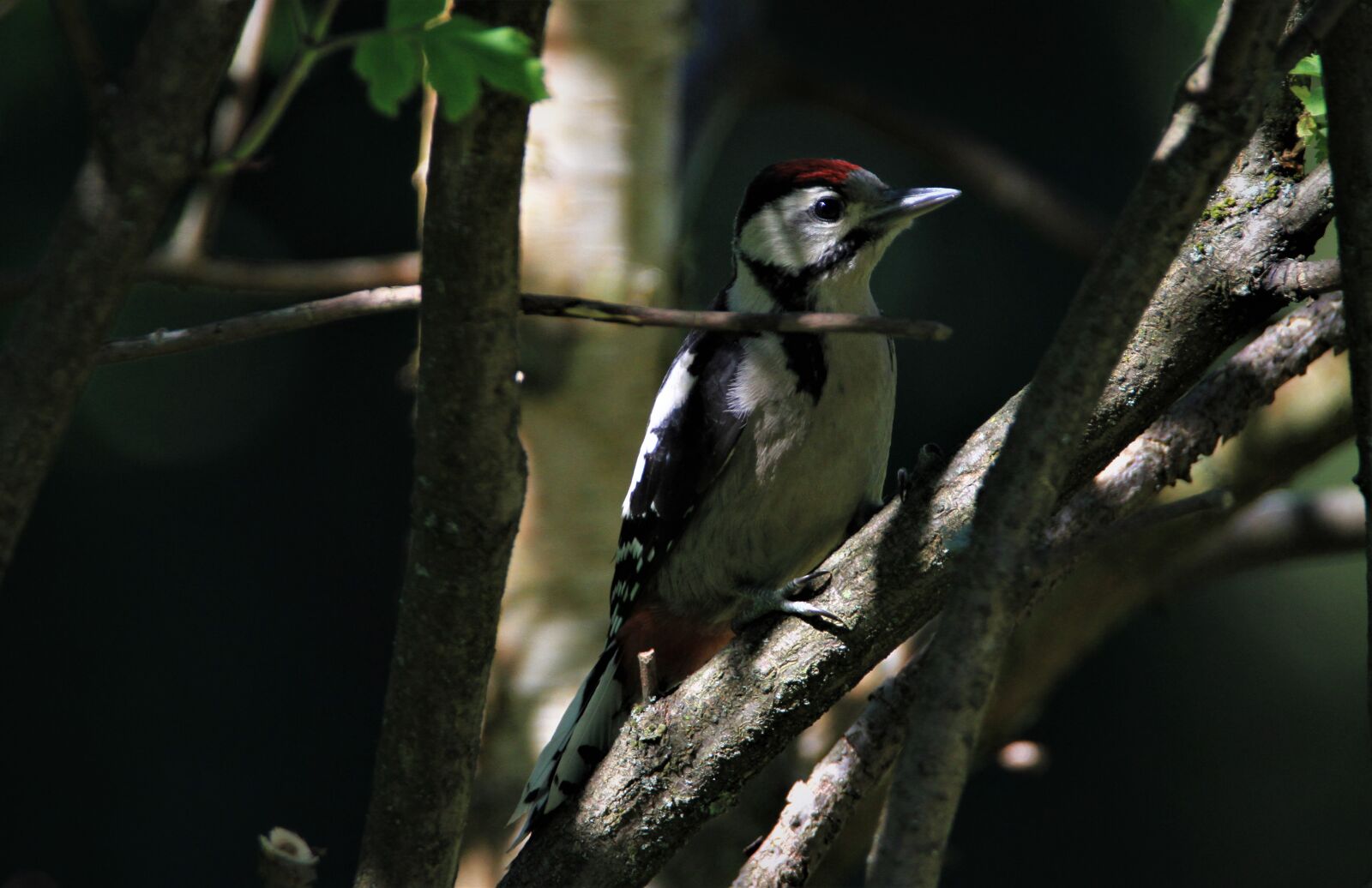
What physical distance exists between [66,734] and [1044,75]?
519 cm

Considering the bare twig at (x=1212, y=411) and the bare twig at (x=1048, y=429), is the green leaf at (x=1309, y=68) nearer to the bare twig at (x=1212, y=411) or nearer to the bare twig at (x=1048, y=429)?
the bare twig at (x=1212, y=411)

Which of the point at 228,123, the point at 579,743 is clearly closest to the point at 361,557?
the point at 228,123

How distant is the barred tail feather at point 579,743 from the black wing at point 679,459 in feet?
0.48

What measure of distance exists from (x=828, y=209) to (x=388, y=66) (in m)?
1.36

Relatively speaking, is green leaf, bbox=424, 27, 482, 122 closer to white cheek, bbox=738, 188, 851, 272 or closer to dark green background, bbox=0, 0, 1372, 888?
white cheek, bbox=738, 188, 851, 272

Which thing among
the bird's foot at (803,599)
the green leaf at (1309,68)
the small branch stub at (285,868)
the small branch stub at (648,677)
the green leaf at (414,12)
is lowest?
the small branch stub at (285,868)

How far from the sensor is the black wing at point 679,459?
254cm

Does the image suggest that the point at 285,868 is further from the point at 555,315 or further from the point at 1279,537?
the point at 1279,537

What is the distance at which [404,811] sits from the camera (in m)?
1.58

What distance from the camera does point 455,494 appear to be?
143cm

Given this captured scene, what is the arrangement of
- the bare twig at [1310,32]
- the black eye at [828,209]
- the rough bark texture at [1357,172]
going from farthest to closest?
the black eye at [828,209], the rough bark texture at [1357,172], the bare twig at [1310,32]

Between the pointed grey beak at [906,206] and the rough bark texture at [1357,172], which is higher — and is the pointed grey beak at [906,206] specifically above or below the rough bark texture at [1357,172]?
above

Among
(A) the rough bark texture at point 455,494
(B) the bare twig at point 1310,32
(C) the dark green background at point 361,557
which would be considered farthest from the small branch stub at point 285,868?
(C) the dark green background at point 361,557

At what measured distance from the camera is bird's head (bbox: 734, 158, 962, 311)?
2.69 meters
